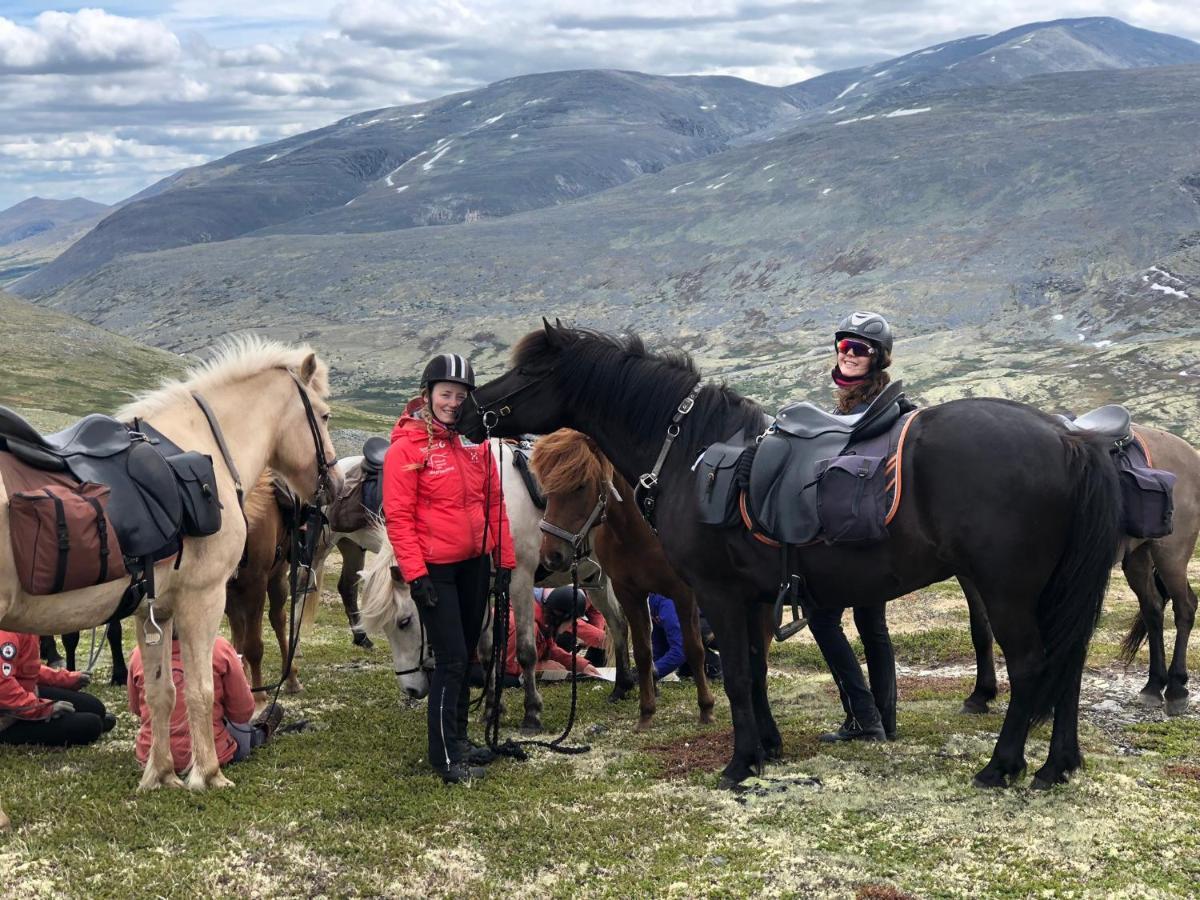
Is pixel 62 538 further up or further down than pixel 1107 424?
further down

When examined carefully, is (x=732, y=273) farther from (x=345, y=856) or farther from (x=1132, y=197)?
(x=345, y=856)

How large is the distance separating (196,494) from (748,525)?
387 cm

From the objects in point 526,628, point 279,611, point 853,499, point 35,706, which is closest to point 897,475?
point 853,499

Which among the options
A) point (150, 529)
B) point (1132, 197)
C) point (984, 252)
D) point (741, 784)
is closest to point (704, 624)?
point (741, 784)

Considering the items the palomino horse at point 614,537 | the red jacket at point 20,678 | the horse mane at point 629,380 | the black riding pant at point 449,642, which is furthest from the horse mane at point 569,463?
the red jacket at point 20,678

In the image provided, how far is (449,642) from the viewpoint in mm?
Result: 8109

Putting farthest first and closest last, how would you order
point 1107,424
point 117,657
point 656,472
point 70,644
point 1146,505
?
point 117,657 < point 70,644 < point 656,472 < point 1107,424 < point 1146,505

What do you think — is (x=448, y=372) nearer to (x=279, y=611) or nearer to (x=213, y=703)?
(x=213, y=703)

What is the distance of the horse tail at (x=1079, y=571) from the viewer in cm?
706

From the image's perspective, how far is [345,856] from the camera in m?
6.71

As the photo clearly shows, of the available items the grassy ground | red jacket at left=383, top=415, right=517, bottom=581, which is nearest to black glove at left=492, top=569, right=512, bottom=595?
red jacket at left=383, top=415, right=517, bottom=581

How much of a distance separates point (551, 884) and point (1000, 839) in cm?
278

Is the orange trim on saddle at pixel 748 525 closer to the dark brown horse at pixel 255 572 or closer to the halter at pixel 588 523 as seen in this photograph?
the halter at pixel 588 523

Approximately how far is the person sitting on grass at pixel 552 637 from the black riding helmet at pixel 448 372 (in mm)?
4356
